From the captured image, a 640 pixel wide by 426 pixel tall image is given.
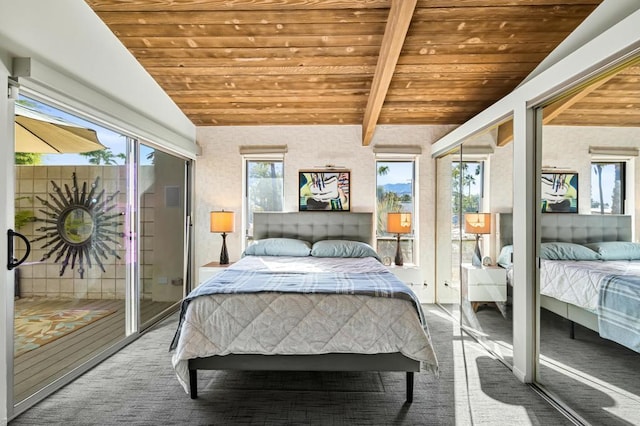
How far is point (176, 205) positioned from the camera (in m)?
4.68

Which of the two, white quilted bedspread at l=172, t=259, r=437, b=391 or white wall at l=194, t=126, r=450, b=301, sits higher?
white wall at l=194, t=126, r=450, b=301

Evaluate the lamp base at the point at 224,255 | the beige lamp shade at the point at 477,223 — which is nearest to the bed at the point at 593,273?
the beige lamp shade at the point at 477,223

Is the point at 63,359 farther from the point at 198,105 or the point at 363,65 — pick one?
the point at 363,65

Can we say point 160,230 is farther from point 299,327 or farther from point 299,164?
point 299,327

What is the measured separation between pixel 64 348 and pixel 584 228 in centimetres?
356

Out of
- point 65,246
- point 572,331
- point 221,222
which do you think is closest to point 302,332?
point 572,331

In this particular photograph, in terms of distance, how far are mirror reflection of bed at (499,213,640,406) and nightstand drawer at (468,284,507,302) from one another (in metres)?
0.51

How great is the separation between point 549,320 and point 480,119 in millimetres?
1915

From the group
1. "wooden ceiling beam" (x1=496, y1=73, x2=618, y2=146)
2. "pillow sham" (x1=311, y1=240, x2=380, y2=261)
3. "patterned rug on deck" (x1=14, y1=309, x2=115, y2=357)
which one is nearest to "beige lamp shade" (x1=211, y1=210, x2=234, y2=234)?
"pillow sham" (x1=311, y1=240, x2=380, y2=261)

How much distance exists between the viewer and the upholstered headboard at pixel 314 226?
4824 mm

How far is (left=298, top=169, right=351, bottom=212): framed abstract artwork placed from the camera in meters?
4.96

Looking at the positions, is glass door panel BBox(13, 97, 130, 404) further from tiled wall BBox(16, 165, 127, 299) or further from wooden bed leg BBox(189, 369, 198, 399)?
wooden bed leg BBox(189, 369, 198, 399)

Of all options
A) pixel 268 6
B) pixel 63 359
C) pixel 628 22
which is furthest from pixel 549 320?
pixel 63 359

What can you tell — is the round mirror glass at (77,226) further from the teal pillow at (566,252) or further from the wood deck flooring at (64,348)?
the teal pillow at (566,252)
